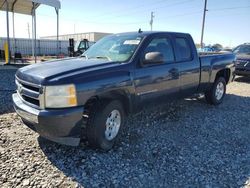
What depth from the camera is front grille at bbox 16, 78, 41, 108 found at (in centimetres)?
333

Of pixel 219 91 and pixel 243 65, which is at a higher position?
pixel 243 65

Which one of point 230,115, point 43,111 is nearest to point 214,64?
point 230,115

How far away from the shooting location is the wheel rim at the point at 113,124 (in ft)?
12.5

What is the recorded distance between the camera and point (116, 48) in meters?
4.59

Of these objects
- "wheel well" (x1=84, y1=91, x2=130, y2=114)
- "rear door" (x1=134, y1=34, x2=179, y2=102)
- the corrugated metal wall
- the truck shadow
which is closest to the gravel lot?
the truck shadow

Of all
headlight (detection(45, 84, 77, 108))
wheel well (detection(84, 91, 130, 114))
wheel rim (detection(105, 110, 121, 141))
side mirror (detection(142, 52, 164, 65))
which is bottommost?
wheel rim (detection(105, 110, 121, 141))

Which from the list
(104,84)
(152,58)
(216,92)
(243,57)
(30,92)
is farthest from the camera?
(243,57)

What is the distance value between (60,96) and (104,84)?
0.70 m

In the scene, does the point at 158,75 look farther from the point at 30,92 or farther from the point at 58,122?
the point at 30,92

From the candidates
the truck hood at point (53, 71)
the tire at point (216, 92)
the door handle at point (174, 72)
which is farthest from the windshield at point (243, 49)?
the truck hood at point (53, 71)

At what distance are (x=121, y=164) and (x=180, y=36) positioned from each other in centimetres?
328

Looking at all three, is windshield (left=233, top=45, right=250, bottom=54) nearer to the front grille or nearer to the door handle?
the door handle

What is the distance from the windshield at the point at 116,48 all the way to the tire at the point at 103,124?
892 millimetres

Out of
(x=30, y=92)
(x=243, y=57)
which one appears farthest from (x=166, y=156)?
(x=243, y=57)
